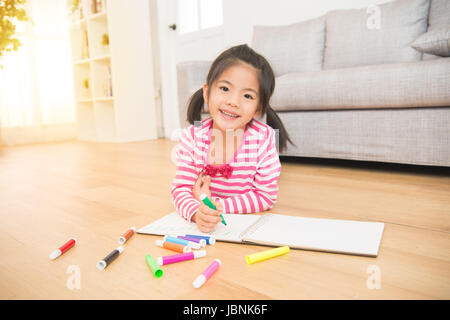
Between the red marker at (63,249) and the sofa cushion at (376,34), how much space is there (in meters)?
1.82

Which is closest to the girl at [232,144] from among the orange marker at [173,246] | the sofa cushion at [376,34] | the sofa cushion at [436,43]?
the orange marker at [173,246]

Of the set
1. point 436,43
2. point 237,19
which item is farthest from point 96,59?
point 436,43

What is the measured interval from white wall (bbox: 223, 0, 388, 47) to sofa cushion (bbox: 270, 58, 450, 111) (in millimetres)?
870

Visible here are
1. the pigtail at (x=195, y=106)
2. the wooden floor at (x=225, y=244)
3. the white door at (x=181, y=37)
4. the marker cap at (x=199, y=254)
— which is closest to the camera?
the wooden floor at (x=225, y=244)

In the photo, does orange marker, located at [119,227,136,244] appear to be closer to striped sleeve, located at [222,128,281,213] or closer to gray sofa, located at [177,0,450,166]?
striped sleeve, located at [222,128,281,213]

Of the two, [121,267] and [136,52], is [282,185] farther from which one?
[136,52]

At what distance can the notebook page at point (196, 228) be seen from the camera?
0.80m

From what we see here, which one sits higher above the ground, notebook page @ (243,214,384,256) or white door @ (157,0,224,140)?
white door @ (157,0,224,140)

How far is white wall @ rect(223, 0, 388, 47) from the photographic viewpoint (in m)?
2.34

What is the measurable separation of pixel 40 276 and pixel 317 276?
0.51 metres

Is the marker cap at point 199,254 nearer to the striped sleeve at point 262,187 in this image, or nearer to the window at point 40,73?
the striped sleeve at point 262,187

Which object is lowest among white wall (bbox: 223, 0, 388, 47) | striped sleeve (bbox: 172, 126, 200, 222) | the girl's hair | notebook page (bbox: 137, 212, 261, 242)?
notebook page (bbox: 137, 212, 261, 242)

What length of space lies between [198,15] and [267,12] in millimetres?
829

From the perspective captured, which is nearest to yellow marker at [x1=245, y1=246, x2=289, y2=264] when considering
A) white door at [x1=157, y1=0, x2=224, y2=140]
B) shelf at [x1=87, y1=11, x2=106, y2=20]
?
white door at [x1=157, y1=0, x2=224, y2=140]
